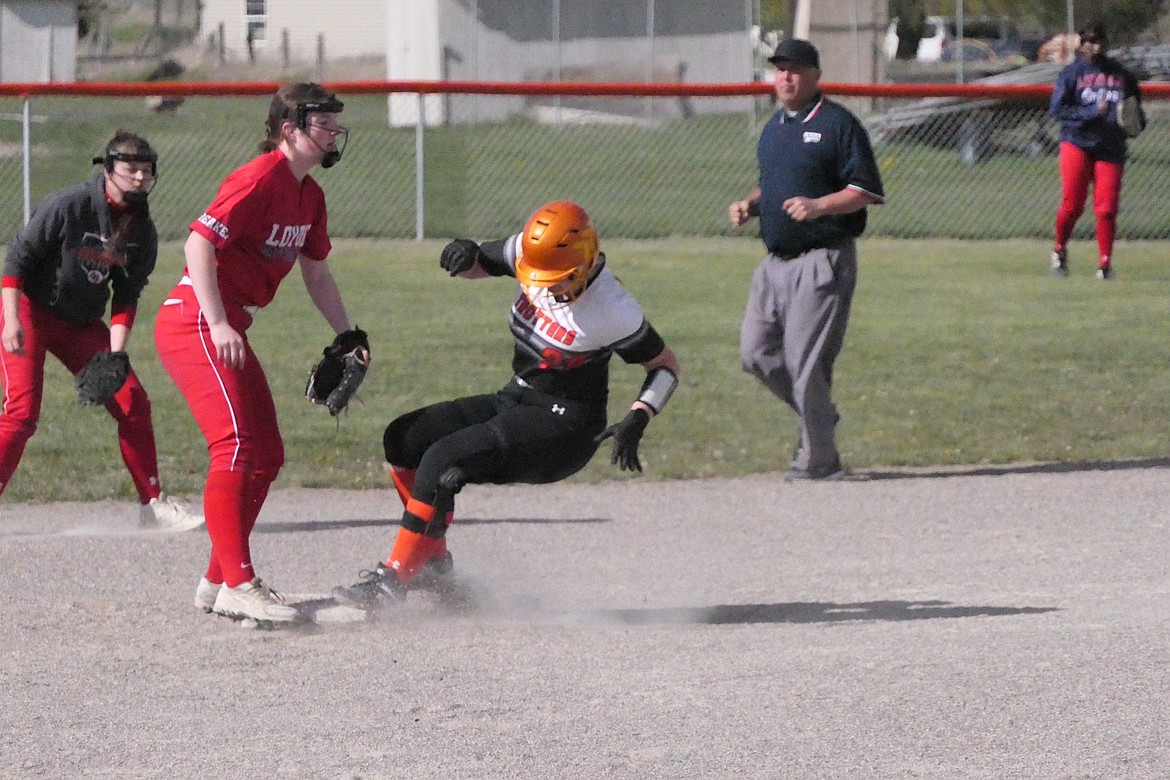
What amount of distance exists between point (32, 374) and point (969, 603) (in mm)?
3799

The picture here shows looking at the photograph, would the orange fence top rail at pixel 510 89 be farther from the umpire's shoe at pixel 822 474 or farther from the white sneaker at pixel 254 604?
the white sneaker at pixel 254 604

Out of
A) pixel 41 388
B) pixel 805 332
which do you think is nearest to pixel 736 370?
pixel 805 332

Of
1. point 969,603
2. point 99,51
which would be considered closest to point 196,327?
point 969,603

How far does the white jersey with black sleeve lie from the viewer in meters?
6.09

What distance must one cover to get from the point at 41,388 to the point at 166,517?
0.79 meters

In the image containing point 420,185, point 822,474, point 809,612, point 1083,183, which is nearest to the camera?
point 809,612

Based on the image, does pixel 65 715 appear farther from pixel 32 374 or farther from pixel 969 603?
pixel 969 603

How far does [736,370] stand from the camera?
12.0 m

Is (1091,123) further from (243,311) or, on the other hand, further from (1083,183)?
(243,311)

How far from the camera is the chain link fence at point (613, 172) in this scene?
59.0 feet

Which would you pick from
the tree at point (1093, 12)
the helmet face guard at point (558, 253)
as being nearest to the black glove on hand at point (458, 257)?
the helmet face guard at point (558, 253)

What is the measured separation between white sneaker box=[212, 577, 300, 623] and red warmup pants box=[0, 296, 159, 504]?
187 cm

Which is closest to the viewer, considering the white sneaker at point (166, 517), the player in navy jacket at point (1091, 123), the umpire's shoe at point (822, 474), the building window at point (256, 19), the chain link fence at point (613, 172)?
the white sneaker at point (166, 517)

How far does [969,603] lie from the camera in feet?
21.0
